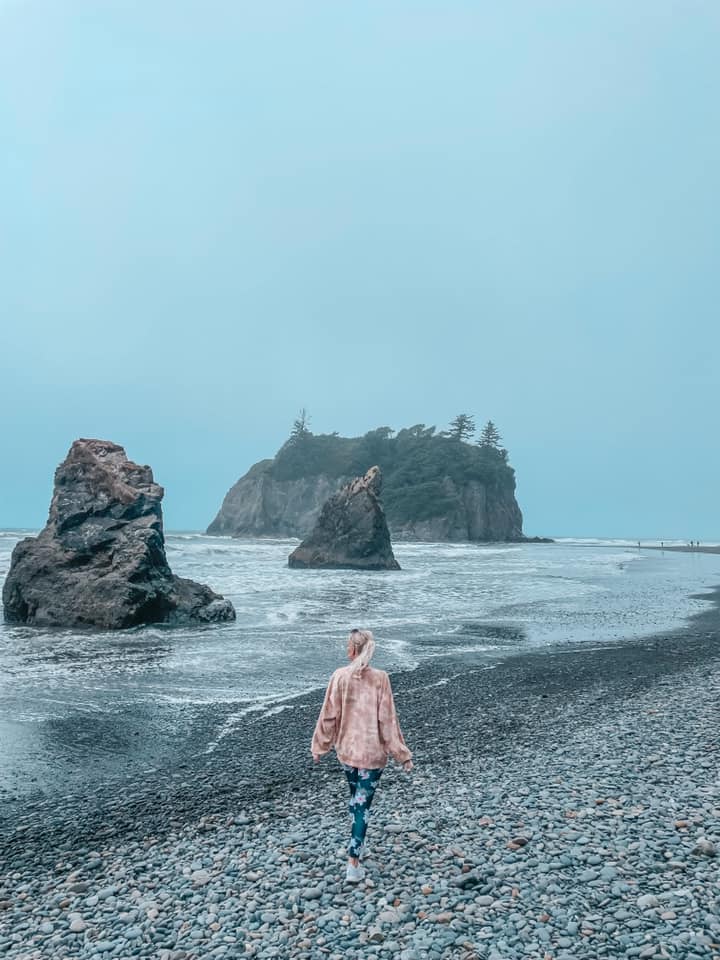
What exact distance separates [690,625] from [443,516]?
304ft

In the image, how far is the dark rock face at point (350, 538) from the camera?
183 ft

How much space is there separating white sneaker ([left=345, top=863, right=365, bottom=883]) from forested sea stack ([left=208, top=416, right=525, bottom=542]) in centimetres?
10624

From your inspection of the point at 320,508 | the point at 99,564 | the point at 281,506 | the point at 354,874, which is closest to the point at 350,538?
the point at 99,564

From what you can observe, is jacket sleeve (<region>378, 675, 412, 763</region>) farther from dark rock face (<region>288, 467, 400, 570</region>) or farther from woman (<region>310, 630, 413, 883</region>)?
dark rock face (<region>288, 467, 400, 570</region>)

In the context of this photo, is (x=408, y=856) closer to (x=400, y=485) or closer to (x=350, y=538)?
(x=350, y=538)

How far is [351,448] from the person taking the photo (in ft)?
455

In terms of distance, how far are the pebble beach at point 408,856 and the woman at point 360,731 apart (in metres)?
0.56

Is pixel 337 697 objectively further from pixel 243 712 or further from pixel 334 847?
pixel 243 712

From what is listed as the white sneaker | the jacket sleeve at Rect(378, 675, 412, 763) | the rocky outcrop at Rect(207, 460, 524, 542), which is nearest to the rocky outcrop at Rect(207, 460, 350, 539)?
the rocky outcrop at Rect(207, 460, 524, 542)

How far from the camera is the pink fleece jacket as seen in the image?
6023 millimetres

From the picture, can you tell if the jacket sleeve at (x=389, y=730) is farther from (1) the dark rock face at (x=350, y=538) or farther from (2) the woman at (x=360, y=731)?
(1) the dark rock face at (x=350, y=538)

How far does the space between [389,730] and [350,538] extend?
167ft

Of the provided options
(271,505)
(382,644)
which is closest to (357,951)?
(382,644)

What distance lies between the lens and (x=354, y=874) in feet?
19.2
